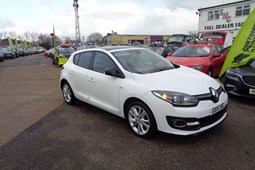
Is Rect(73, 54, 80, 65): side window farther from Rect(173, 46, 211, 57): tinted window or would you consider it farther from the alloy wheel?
Rect(173, 46, 211, 57): tinted window

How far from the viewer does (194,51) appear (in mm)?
8055

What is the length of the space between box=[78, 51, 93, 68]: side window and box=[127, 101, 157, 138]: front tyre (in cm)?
168

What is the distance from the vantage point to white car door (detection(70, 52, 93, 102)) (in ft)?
15.3

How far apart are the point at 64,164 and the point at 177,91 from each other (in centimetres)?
194

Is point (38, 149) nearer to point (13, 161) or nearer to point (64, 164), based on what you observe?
point (13, 161)

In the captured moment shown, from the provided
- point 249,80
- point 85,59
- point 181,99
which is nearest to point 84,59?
point 85,59

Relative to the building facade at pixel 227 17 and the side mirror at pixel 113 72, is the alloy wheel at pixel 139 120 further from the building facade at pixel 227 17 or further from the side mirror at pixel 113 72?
the building facade at pixel 227 17

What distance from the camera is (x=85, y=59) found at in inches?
191

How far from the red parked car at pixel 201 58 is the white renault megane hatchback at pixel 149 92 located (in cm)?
294

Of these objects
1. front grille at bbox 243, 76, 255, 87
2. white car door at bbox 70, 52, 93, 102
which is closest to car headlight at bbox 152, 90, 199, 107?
white car door at bbox 70, 52, 93, 102

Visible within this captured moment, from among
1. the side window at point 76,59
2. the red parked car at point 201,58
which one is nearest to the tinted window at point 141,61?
the side window at point 76,59

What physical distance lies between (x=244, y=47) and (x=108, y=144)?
576 cm

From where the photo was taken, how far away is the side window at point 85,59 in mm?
4723

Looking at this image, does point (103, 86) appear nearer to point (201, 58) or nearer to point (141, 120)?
point (141, 120)
